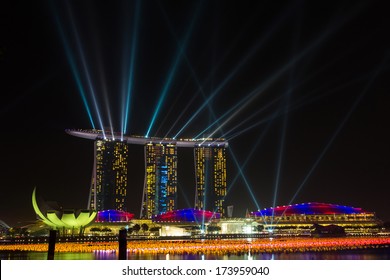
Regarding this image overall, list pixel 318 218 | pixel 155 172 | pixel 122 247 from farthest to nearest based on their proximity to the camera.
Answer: pixel 155 172 < pixel 318 218 < pixel 122 247

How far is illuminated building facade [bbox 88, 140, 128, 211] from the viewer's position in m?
132

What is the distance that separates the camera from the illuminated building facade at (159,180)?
452 feet

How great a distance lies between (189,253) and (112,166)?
10368 centimetres

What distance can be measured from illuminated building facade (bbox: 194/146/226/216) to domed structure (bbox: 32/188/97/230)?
7650 cm

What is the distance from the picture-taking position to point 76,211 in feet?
229

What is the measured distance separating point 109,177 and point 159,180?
15.9 m

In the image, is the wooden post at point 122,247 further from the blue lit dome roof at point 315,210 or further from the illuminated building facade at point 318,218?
the blue lit dome roof at point 315,210

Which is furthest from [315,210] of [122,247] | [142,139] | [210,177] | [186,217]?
[122,247]

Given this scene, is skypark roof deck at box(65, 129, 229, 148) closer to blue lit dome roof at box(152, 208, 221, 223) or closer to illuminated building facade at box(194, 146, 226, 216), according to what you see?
illuminated building facade at box(194, 146, 226, 216)

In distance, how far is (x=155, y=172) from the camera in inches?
5591

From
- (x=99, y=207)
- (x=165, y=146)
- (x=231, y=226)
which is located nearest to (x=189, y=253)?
(x=231, y=226)

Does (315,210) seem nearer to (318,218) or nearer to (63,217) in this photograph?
(318,218)
